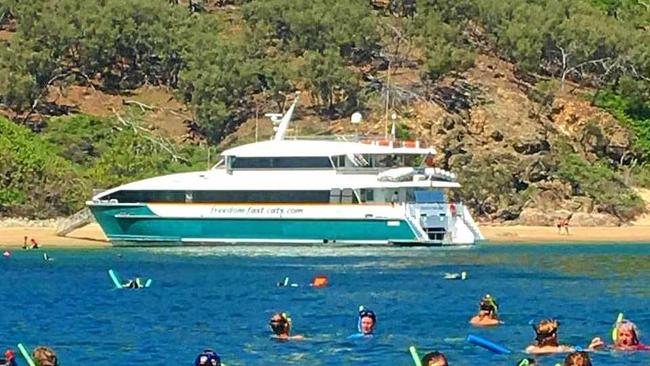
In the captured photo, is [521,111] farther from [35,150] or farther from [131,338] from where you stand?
[131,338]

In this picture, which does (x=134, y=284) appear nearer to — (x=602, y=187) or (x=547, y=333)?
(x=547, y=333)

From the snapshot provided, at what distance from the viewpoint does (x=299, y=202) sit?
3155 inches

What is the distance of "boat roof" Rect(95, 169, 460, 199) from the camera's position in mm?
79812

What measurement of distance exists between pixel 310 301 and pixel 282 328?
1230 cm

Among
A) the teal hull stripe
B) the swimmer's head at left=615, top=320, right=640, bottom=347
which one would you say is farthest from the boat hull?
the swimmer's head at left=615, top=320, right=640, bottom=347

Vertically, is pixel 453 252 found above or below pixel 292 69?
below

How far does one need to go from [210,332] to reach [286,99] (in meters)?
72.8

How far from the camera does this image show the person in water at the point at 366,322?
35.6m

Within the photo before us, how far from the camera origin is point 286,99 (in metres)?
112

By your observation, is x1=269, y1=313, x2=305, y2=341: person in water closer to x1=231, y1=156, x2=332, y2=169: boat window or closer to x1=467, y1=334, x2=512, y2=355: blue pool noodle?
x1=467, y1=334, x2=512, y2=355: blue pool noodle

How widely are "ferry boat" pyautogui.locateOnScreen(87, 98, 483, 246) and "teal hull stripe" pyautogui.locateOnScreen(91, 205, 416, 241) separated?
50mm

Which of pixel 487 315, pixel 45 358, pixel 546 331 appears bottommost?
pixel 487 315

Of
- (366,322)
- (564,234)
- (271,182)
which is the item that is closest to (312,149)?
(271,182)

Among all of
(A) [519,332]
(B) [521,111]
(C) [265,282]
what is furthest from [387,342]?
(B) [521,111]
